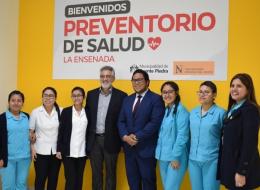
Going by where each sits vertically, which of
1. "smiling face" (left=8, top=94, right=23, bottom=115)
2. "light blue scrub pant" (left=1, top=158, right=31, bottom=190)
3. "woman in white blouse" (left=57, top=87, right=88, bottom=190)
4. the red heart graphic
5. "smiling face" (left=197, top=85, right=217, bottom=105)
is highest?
the red heart graphic

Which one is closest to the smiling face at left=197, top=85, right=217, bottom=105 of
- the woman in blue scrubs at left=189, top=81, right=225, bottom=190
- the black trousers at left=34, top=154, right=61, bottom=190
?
the woman in blue scrubs at left=189, top=81, right=225, bottom=190

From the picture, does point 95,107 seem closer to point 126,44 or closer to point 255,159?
point 126,44

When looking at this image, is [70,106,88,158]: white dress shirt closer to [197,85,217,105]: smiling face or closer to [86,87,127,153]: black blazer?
[86,87,127,153]: black blazer

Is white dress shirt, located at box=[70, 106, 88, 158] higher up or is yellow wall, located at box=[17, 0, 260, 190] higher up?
yellow wall, located at box=[17, 0, 260, 190]

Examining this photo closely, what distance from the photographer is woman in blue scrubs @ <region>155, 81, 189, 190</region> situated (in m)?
3.18

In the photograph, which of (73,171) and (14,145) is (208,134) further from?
(14,145)

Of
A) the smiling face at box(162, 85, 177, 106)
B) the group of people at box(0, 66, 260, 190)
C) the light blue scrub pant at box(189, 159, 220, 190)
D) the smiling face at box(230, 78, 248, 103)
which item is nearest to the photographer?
the smiling face at box(230, 78, 248, 103)

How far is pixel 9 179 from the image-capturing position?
141 inches

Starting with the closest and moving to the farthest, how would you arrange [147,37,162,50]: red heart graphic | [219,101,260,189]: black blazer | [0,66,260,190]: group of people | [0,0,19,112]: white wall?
[219,101,260,189]: black blazer < [0,66,260,190]: group of people < [147,37,162,50]: red heart graphic < [0,0,19,112]: white wall

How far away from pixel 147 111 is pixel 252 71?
1247mm

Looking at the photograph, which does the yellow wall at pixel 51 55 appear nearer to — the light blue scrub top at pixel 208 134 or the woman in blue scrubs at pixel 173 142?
the woman in blue scrubs at pixel 173 142

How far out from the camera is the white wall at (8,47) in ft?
14.5

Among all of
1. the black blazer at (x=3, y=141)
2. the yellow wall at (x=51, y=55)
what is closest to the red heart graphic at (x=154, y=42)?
the yellow wall at (x=51, y=55)

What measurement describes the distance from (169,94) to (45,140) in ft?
5.02
